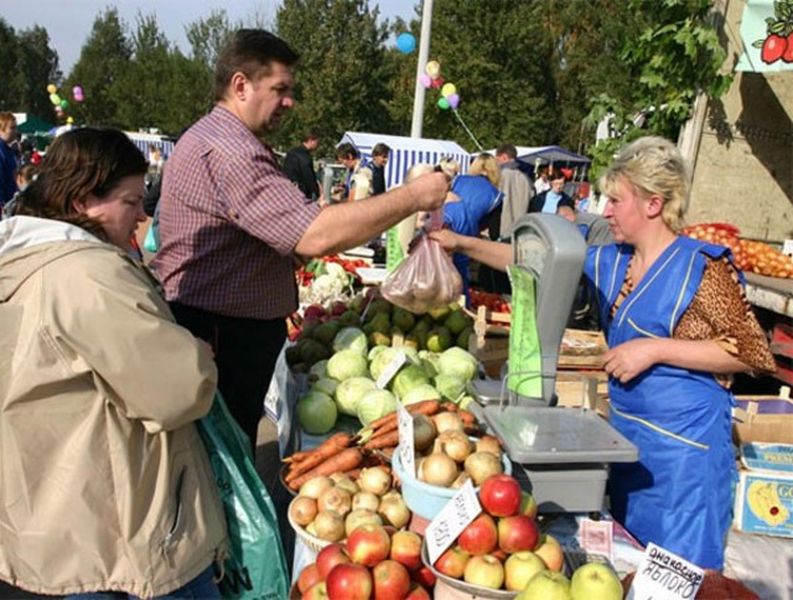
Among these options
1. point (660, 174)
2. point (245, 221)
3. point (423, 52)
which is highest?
point (423, 52)

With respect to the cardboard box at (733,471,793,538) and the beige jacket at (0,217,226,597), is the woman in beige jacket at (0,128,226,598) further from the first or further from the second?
the cardboard box at (733,471,793,538)

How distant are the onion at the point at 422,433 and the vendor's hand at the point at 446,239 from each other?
3.60 feet

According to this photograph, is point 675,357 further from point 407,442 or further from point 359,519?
point 359,519

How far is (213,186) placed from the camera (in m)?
2.31

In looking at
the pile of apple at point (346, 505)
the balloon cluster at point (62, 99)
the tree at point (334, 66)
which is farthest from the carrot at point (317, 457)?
the balloon cluster at point (62, 99)

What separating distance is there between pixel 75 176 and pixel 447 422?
4.18ft

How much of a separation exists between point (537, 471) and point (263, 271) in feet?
4.21

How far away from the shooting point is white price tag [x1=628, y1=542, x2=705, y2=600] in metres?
1.38

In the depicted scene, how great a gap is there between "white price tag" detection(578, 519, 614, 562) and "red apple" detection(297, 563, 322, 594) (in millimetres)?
723

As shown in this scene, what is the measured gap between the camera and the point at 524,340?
198cm

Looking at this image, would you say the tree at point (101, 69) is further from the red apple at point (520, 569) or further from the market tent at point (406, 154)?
the red apple at point (520, 569)

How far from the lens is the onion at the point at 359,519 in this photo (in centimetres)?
182

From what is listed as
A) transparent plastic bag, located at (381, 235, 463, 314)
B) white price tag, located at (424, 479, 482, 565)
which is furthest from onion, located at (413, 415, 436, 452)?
transparent plastic bag, located at (381, 235, 463, 314)

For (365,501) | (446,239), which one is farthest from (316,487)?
(446,239)
